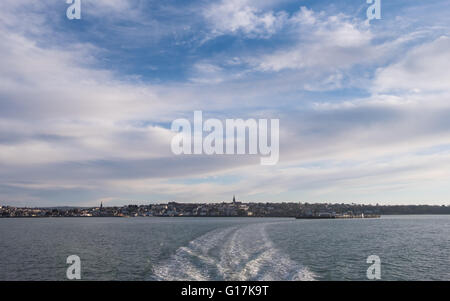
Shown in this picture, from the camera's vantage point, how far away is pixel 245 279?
27.3m

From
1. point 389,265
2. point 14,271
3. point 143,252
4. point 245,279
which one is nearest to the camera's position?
point 245,279

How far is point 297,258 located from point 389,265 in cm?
1037
